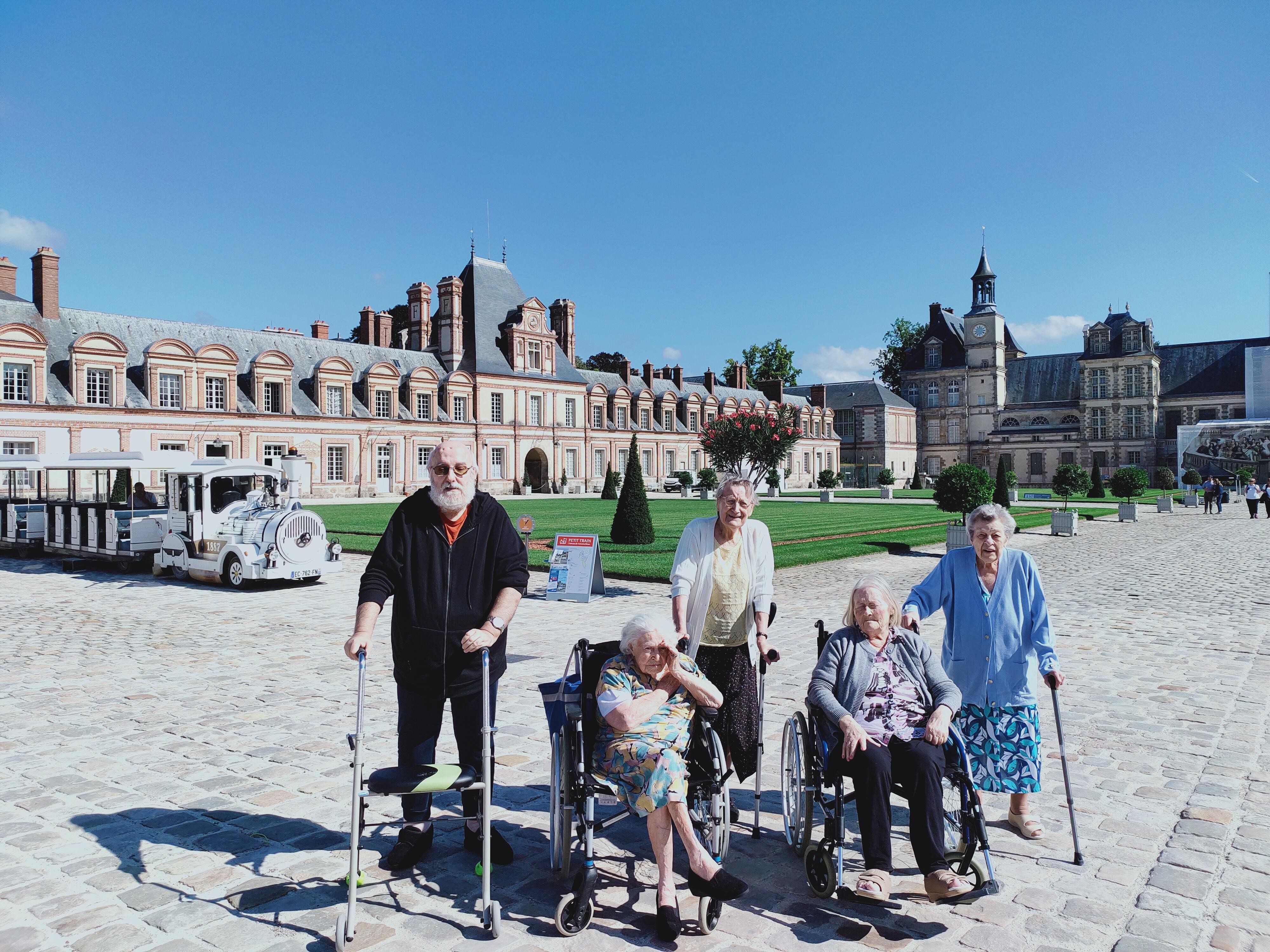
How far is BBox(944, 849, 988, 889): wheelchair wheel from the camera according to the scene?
3.58 metres

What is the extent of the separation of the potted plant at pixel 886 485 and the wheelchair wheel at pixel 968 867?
138 ft

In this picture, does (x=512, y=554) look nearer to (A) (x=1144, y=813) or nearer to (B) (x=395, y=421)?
(A) (x=1144, y=813)

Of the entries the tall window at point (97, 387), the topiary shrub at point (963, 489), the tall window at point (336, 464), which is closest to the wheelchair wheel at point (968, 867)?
the topiary shrub at point (963, 489)

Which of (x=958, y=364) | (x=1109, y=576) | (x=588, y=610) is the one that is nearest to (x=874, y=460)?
(x=958, y=364)

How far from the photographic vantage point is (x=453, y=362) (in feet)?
164

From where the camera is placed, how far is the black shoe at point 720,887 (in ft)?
11.2

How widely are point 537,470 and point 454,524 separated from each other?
50.3 metres

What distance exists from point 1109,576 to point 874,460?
6260 cm

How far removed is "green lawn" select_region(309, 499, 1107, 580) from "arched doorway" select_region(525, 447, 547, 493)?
11.9 meters

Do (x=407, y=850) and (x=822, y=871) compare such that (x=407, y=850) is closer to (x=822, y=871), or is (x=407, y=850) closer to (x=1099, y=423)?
(x=822, y=871)

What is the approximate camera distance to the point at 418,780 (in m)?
3.49

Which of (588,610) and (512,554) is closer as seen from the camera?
(512,554)

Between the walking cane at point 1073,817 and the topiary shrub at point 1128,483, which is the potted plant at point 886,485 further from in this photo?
the walking cane at point 1073,817

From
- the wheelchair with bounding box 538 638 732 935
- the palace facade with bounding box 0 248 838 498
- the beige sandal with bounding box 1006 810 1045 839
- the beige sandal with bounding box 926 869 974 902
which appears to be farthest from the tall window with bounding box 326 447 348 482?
the beige sandal with bounding box 926 869 974 902
